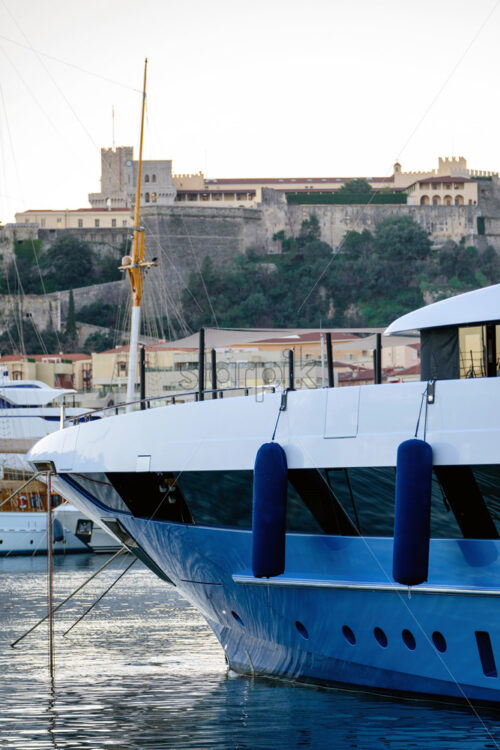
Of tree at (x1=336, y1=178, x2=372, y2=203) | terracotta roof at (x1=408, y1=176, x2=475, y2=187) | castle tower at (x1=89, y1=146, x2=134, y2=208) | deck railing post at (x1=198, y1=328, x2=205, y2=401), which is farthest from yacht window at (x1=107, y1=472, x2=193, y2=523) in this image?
castle tower at (x1=89, y1=146, x2=134, y2=208)

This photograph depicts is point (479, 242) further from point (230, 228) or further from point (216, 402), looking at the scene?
point (216, 402)

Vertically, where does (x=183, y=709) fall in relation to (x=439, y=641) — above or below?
below

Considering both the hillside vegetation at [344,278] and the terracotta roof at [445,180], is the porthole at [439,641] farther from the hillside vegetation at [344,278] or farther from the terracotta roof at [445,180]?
the terracotta roof at [445,180]

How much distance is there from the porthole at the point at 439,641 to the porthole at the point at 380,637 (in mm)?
521

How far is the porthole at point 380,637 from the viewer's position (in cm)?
1024

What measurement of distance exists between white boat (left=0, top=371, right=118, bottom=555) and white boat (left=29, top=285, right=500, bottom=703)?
58.0 ft

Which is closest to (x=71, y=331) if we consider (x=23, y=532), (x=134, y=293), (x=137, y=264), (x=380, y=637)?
(x=23, y=532)

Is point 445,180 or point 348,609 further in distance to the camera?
point 445,180

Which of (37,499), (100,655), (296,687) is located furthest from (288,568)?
(37,499)

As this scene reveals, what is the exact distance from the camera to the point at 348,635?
1055cm

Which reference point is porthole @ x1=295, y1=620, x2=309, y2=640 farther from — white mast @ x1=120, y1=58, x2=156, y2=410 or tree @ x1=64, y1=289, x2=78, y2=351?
tree @ x1=64, y1=289, x2=78, y2=351

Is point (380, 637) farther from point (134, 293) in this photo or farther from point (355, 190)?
point (355, 190)

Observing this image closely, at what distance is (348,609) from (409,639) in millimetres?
585

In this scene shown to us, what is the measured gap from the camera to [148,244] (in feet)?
346
